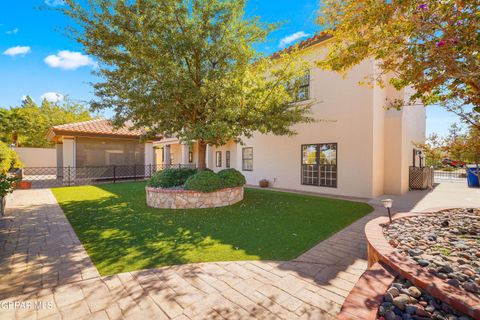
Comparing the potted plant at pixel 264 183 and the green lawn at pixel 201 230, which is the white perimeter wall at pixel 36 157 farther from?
the potted plant at pixel 264 183

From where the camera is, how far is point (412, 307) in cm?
210

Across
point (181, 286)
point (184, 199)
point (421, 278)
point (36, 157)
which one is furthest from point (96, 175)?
point (421, 278)

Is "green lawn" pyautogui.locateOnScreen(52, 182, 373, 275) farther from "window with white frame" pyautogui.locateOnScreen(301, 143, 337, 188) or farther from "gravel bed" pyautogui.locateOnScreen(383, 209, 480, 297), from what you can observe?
"window with white frame" pyautogui.locateOnScreen(301, 143, 337, 188)

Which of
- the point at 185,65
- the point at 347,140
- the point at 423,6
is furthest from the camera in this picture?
the point at 347,140

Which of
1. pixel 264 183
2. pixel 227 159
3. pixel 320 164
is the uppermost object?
pixel 227 159

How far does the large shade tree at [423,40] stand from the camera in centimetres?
328

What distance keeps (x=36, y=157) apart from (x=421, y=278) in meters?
35.6

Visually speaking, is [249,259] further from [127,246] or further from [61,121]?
[61,121]

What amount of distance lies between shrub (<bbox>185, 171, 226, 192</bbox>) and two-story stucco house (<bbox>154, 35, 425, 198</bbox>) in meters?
5.33

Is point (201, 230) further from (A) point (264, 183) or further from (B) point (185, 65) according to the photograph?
(A) point (264, 183)

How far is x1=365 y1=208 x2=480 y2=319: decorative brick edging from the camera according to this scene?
1980 mm

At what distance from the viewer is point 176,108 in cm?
792

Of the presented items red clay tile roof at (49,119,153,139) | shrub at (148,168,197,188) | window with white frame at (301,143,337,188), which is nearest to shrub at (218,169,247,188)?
shrub at (148,168,197,188)

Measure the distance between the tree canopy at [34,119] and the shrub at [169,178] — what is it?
96.4 feet
